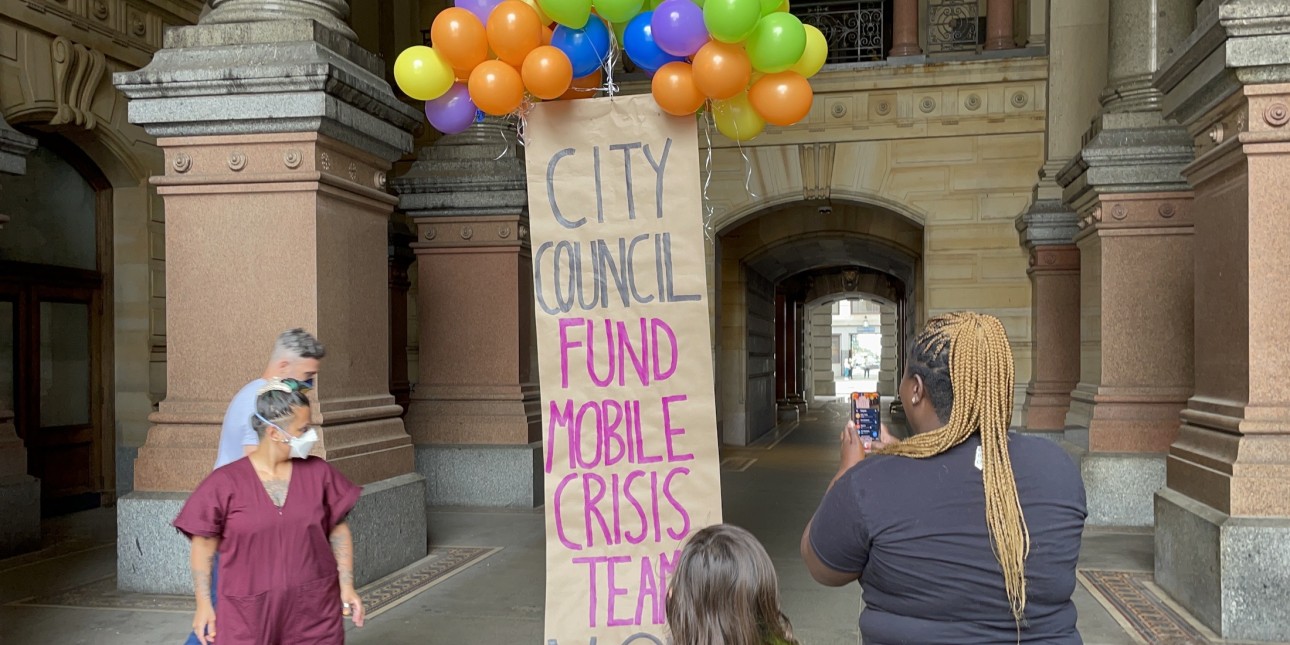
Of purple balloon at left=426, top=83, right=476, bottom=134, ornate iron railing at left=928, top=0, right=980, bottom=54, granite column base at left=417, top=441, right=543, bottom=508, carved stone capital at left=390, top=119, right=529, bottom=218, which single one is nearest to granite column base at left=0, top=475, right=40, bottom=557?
granite column base at left=417, top=441, right=543, bottom=508

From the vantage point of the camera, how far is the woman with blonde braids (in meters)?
1.98

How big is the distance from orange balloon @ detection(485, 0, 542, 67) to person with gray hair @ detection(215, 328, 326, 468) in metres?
1.36

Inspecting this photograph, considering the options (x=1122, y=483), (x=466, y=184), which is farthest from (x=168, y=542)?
(x=1122, y=483)

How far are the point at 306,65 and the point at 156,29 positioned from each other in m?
6.40

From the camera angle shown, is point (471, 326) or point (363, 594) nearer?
point (363, 594)

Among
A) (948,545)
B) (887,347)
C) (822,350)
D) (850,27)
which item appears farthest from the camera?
(822,350)

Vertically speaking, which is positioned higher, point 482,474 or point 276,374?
point 276,374

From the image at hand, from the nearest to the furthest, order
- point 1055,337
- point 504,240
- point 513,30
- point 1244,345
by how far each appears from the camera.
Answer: point 513,30
point 1244,345
point 504,240
point 1055,337

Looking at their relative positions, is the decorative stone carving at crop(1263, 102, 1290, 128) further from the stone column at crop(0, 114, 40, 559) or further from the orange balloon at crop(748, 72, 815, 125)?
the stone column at crop(0, 114, 40, 559)

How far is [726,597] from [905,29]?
13493mm

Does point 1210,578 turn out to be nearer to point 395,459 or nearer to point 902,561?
point 902,561

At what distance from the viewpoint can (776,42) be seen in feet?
12.7

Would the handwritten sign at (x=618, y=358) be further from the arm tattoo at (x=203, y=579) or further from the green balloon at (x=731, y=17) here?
the arm tattoo at (x=203, y=579)

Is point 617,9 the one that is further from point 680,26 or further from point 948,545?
point 948,545
